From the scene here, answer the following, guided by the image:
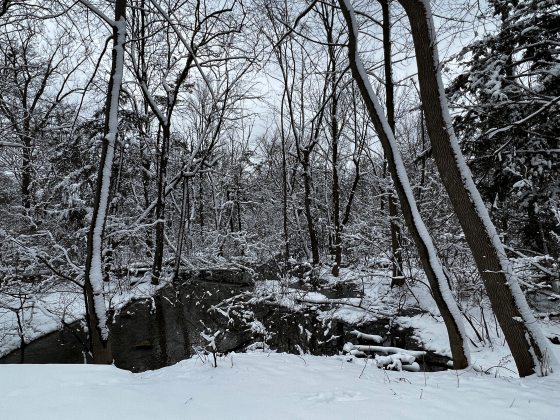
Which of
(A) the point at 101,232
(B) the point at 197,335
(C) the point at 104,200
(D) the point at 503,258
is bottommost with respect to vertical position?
(B) the point at 197,335

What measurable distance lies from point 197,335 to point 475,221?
6.47 m

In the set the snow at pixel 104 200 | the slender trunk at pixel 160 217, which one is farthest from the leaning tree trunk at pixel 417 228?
the slender trunk at pixel 160 217

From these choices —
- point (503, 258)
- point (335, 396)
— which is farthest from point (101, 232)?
point (503, 258)

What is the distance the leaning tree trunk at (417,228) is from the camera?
4.71 meters

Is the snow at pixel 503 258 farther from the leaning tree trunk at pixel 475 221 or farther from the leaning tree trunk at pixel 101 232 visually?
the leaning tree trunk at pixel 101 232

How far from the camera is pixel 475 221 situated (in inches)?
166

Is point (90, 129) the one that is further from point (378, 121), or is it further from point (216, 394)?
point (216, 394)

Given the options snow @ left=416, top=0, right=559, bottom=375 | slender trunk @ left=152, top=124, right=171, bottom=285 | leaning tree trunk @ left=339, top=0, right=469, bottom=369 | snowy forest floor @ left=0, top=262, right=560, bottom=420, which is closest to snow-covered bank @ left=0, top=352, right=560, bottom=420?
snowy forest floor @ left=0, top=262, right=560, bottom=420

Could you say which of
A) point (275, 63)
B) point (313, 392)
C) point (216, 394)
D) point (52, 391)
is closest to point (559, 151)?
point (313, 392)

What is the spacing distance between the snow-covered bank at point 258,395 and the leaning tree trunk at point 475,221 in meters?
0.37

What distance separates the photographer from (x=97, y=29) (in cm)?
588

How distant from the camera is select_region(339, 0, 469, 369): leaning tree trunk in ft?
15.4

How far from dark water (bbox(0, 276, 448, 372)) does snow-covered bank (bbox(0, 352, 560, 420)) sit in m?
2.54

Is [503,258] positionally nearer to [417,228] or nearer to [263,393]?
[417,228]
